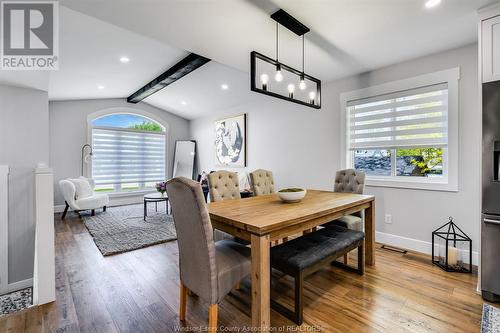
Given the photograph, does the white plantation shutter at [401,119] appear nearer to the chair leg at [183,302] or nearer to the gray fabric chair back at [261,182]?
the gray fabric chair back at [261,182]

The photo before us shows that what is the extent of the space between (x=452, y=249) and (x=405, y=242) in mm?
573

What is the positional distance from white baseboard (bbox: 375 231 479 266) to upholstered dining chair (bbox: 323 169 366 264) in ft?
2.23

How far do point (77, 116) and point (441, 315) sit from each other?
764 centimetres

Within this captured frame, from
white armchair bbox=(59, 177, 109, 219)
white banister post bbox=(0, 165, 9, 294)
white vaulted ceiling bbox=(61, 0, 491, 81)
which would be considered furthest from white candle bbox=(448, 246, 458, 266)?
white armchair bbox=(59, 177, 109, 219)

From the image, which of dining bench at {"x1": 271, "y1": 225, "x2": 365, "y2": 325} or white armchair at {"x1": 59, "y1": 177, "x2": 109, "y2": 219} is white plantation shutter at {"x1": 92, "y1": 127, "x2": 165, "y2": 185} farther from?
dining bench at {"x1": 271, "y1": 225, "x2": 365, "y2": 325}

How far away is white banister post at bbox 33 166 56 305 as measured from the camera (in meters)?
2.03

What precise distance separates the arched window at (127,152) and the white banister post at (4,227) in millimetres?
3543

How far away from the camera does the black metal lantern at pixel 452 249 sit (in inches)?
102

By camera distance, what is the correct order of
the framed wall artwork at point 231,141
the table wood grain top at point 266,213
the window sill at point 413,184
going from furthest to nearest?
the framed wall artwork at point 231,141
the window sill at point 413,184
the table wood grain top at point 266,213

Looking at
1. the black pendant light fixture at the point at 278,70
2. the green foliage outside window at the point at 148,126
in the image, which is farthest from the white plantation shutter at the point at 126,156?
the black pendant light fixture at the point at 278,70

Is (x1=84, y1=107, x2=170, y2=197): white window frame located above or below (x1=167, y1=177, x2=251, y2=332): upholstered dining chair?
above

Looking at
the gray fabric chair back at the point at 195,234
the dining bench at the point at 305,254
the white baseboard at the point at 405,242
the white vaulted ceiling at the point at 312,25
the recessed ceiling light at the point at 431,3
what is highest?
the white vaulted ceiling at the point at 312,25

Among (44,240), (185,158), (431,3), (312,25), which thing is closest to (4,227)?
(44,240)

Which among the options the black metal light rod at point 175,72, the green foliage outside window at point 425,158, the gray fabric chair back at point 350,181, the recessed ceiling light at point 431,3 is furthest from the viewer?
the black metal light rod at point 175,72
